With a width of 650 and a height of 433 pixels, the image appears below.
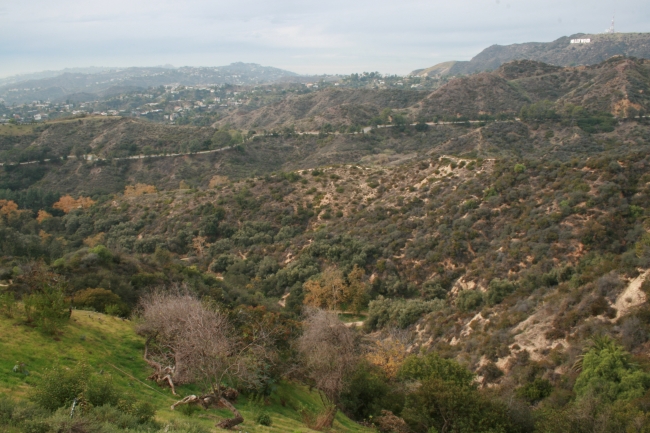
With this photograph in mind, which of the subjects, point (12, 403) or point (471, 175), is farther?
point (471, 175)

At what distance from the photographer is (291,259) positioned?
110 feet

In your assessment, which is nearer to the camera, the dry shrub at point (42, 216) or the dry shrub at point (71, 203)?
the dry shrub at point (42, 216)

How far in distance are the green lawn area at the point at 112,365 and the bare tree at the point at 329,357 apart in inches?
37.6

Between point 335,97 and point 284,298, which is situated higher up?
point 335,97

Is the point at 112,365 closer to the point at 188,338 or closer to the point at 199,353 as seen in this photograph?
the point at 188,338

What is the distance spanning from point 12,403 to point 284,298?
72.2ft

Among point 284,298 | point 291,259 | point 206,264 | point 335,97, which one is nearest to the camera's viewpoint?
point 284,298

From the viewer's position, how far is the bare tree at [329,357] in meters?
12.2

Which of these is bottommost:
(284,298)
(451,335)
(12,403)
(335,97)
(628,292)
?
(284,298)

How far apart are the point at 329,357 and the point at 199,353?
12.4 feet

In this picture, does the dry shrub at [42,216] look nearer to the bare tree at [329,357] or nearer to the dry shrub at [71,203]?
the dry shrub at [71,203]

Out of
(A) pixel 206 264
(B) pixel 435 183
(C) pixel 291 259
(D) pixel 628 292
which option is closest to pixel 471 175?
(B) pixel 435 183

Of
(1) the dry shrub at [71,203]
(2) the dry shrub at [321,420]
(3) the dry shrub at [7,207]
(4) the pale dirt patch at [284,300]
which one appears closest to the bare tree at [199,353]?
(2) the dry shrub at [321,420]

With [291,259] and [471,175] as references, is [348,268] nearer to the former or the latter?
[291,259]
